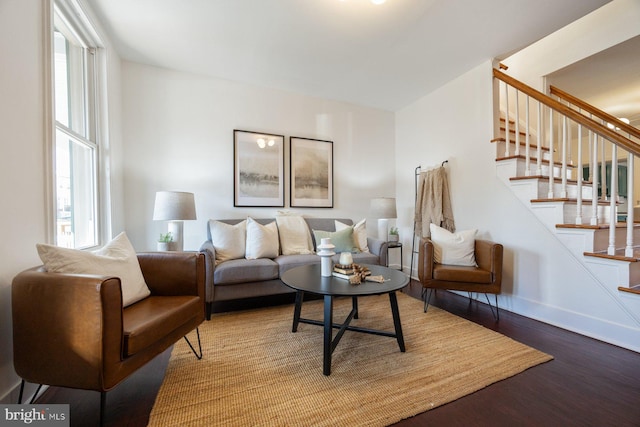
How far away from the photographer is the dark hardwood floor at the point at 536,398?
4.03ft

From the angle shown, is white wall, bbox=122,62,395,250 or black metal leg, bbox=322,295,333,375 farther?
white wall, bbox=122,62,395,250

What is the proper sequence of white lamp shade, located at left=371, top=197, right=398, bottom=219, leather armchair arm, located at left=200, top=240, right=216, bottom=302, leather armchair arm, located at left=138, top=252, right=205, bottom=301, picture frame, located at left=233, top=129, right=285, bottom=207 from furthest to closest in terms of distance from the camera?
1. white lamp shade, located at left=371, top=197, right=398, bottom=219
2. picture frame, located at left=233, top=129, right=285, bottom=207
3. leather armchair arm, located at left=200, top=240, right=216, bottom=302
4. leather armchair arm, located at left=138, top=252, right=205, bottom=301

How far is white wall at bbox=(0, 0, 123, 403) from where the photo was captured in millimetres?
1260

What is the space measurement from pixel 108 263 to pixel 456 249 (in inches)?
111

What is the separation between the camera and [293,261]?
2682mm

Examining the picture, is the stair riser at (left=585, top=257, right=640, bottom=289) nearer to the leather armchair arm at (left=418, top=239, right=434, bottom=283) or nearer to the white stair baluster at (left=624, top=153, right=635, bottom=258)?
the white stair baluster at (left=624, top=153, right=635, bottom=258)

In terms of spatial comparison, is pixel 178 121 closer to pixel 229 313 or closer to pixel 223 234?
pixel 223 234

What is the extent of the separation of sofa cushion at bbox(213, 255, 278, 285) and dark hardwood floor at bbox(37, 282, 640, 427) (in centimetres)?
74

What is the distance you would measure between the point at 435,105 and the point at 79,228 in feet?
13.7

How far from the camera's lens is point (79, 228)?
2.19 metres

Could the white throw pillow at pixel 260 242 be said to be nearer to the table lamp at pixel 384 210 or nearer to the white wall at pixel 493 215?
the table lamp at pixel 384 210

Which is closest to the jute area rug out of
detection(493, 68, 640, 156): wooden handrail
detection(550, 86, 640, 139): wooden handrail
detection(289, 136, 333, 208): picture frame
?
detection(493, 68, 640, 156): wooden handrail

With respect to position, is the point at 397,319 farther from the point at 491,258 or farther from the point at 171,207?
the point at 171,207

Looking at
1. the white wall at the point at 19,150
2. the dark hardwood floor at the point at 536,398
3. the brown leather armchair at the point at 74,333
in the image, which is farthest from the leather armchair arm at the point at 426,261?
the white wall at the point at 19,150
